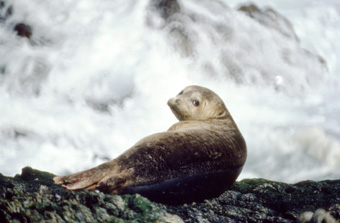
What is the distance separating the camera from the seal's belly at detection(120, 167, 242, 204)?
471cm

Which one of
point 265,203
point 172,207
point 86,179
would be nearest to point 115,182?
point 86,179

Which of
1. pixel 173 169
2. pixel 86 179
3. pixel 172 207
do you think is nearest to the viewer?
pixel 86 179

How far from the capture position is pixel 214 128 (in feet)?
20.9

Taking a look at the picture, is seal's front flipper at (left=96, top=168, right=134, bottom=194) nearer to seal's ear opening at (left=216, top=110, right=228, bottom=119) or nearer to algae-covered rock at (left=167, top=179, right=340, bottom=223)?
algae-covered rock at (left=167, top=179, right=340, bottom=223)

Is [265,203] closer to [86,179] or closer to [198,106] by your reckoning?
[198,106]

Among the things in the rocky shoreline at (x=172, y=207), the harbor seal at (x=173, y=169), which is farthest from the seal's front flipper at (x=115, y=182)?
the rocky shoreline at (x=172, y=207)

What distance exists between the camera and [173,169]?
484cm

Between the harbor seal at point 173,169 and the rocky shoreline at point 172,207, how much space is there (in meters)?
0.21

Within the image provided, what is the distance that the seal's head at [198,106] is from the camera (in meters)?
7.33

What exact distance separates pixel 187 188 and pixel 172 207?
1.03 ft

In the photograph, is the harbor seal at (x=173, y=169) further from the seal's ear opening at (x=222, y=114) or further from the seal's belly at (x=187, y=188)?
the seal's ear opening at (x=222, y=114)

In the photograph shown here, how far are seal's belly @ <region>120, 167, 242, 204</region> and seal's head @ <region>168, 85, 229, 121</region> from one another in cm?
179

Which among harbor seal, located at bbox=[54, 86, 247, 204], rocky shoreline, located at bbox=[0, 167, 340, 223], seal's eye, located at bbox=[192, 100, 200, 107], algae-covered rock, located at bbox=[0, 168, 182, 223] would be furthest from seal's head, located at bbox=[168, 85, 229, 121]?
algae-covered rock, located at bbox=[0, 168, 182, 223]

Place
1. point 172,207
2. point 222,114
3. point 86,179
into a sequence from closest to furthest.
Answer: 1. point 86,179
2. point 172,207
3. point 222,114
